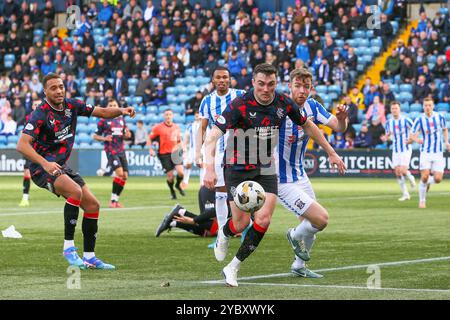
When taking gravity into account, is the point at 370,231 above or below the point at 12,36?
below

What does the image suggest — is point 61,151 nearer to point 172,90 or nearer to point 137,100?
point 137,100

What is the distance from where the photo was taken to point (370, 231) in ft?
53.3

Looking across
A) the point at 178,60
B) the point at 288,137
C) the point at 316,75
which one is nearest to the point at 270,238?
the point at 288,137

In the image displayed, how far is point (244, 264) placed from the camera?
11.7 m

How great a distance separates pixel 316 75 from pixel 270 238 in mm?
22539

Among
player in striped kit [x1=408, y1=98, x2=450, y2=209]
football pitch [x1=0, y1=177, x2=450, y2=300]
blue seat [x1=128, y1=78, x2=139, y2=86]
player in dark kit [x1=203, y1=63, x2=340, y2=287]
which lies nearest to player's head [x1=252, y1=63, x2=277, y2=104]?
player in dark kit [x1=203, y1=63, x2=340, y2=287]

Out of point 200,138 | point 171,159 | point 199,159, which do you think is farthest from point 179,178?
point 200,138

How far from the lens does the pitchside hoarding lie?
35062 mm

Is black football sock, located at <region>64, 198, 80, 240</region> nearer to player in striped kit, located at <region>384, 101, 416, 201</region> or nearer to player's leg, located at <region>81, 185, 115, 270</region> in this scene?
player's leg, located at <region>81, 185, 115, 270</region>

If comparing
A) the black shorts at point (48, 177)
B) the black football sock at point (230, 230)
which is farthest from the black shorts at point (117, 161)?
the black football sock at point (230, 230)

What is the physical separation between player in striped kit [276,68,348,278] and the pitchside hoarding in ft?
74.8

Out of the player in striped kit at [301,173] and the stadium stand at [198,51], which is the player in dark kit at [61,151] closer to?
the player in striped kit at [301,173]

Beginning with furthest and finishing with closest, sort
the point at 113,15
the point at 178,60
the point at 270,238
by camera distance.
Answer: the point at 113,15
the point at 178,60
the point at 270,238
